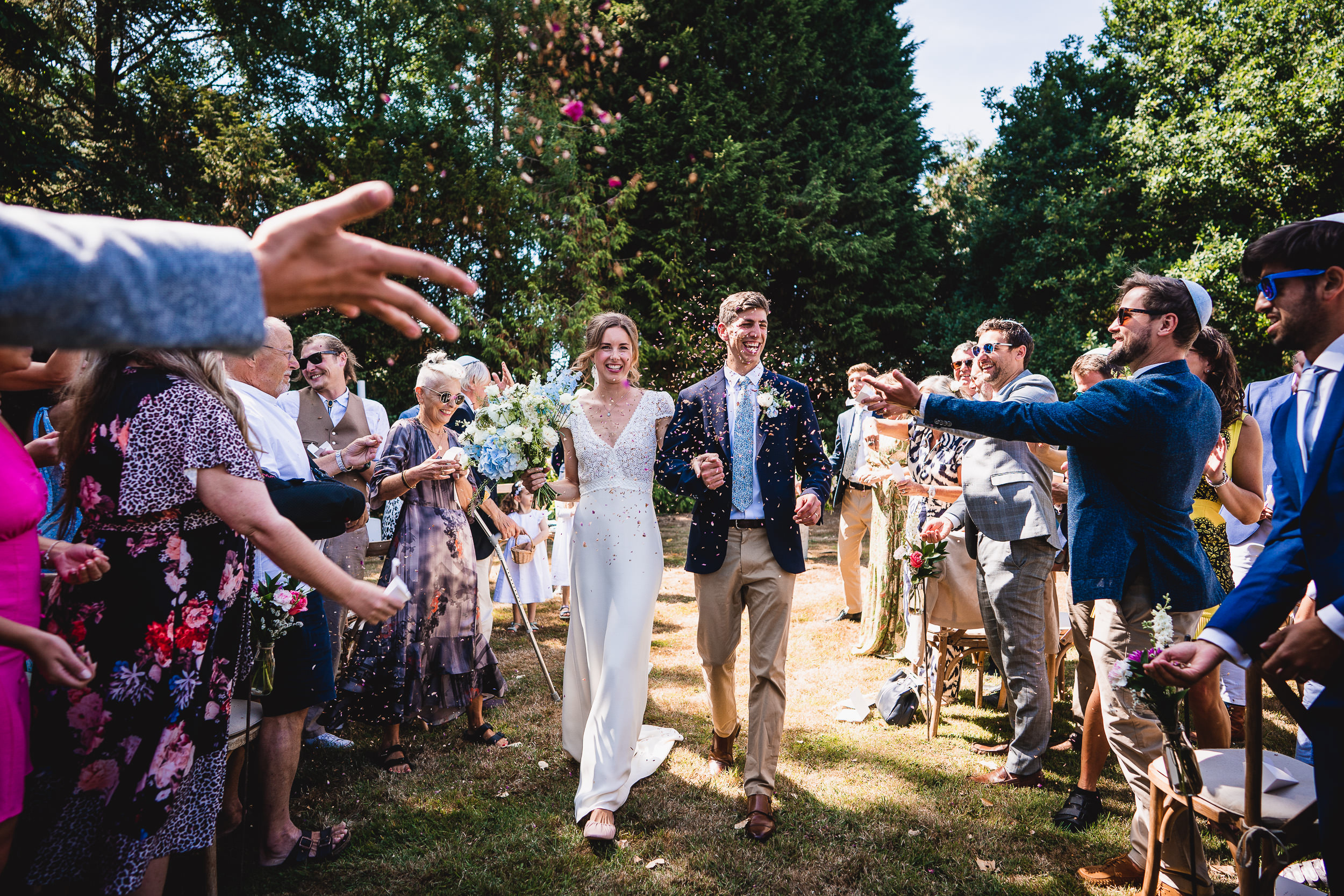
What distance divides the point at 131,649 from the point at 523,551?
534 centimetres

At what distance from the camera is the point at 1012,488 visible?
4426 mm

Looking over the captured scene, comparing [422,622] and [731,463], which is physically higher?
[731,463]

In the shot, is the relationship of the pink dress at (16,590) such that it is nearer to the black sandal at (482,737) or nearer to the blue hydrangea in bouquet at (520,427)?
the blue hydrangea in bouquet at (520,427)

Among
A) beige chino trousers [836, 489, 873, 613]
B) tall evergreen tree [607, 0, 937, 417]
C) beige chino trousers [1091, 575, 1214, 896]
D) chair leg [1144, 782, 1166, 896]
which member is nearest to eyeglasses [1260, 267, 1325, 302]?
beige chino trousers [1091, 575, 1214, 896]

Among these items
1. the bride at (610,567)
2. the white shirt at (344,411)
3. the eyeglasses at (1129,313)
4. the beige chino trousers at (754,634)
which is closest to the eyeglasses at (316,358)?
the white shirt at (344,411)

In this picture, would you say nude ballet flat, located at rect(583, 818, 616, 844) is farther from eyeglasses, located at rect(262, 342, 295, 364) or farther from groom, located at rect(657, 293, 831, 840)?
eyeglasses, located at rect(262, 342, 295, 364)

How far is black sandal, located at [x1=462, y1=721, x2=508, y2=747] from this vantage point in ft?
16.0

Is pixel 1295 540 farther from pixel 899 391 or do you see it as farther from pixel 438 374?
pixel 438 374

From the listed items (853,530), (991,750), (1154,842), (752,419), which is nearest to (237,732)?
(752,419)

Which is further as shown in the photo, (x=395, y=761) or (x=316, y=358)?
(x=316, y=358)

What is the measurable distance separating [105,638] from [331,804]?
2335mm

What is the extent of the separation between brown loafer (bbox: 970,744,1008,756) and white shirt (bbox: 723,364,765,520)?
230 centimetres

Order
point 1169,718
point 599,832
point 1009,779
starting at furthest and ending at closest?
point 1009,779, point 599,832, point 1169,718

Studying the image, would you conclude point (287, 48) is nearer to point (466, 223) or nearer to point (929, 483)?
point (466, 223)
